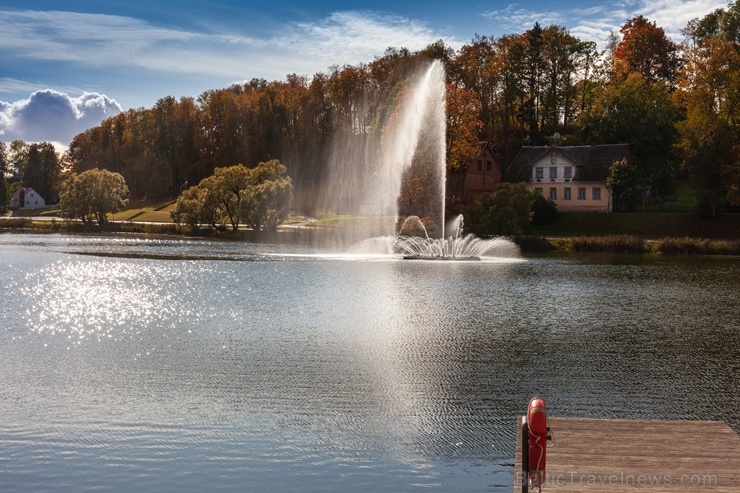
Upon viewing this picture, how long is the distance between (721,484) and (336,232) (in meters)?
78.9

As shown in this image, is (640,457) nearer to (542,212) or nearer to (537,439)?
(537,439)

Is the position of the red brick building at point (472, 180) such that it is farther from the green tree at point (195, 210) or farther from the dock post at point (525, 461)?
the dock post at point (525, 461)

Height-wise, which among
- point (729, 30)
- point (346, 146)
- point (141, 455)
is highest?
point (729, 30)

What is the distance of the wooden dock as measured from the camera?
11.6m

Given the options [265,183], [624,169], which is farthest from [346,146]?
[624,169]

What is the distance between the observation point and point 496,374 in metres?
21.6

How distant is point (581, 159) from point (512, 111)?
17.0 metres

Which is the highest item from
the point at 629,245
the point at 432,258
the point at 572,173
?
the point at 572,173

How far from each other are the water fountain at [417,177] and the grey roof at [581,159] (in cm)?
1639

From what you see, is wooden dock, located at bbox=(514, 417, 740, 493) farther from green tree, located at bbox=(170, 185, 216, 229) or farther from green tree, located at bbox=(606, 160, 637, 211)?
green tree, located at bbox=(170, 185, 216, 229)

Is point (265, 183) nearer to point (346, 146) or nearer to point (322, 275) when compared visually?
point (346, 146)

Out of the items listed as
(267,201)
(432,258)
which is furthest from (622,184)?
(267,201)

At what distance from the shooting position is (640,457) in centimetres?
1266

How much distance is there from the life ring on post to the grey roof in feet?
278
